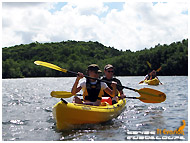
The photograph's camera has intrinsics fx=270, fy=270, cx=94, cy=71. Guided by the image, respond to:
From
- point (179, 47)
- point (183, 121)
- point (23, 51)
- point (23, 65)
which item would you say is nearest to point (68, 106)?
point (183, 121)

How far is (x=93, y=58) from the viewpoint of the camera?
105 meters

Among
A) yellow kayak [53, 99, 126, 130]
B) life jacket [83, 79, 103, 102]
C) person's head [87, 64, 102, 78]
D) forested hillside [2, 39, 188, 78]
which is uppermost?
forested hillside [2, 39, 188, 78]

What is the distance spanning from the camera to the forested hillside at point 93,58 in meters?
61.1

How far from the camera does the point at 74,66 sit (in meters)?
82.7

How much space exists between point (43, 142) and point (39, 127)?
140cm

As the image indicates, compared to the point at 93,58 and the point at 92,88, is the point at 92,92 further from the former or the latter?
the point at 93,58

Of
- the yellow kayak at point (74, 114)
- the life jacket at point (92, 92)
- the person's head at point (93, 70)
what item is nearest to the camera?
the yellow kayak at point (74, 114)

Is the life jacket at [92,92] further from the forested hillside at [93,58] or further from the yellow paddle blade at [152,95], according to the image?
the forested hillside at [93,58]

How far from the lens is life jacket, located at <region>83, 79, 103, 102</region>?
21.1 feet

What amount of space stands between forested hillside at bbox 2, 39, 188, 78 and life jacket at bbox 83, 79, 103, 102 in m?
52.2

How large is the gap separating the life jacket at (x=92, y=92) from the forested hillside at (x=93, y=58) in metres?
52.2

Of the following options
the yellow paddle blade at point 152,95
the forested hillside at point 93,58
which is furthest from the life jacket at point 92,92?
the forested hillside at point 93,58

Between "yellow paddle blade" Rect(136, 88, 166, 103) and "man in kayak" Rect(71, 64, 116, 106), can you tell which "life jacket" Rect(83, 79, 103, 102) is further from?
"yellow paddle blade" Rect(136, 88, 166, 103)

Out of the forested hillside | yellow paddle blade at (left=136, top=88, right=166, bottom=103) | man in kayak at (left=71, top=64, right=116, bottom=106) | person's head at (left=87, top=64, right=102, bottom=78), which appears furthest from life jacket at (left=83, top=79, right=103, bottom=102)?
the forested hillside
